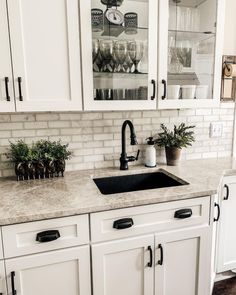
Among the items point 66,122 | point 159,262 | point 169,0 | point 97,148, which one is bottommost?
point 159,262

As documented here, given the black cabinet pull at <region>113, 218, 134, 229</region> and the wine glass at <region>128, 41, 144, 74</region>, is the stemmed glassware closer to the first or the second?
the wine glass at <region>128, 41, 144, 74</region>

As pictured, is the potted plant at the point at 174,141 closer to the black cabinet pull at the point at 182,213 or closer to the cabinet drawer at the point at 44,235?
the black cabinet pull at the point at 182,213

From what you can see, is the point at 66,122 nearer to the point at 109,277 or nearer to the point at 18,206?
the point at 18,206

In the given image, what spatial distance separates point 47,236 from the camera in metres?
1.18

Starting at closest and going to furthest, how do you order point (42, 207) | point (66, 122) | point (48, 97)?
point (42, 207), point (48, 97), point (66, 122)

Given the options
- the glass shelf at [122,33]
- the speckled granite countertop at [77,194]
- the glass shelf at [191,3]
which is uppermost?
the glass shelf at [191,3]

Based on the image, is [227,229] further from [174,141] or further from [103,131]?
[103,131]

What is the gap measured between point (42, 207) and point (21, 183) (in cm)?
45

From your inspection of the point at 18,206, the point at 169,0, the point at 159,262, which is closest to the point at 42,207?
the point at 18,206

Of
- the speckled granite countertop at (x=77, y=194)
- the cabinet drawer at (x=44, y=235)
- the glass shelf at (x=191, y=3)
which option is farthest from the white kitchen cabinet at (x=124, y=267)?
the glass shelf at (x=191, y=3)

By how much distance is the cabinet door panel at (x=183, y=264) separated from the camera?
4.71ft

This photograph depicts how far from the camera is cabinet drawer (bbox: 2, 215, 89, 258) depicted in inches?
45.6

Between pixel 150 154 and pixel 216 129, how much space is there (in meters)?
0.71

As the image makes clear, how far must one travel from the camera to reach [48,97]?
1.44 meters
